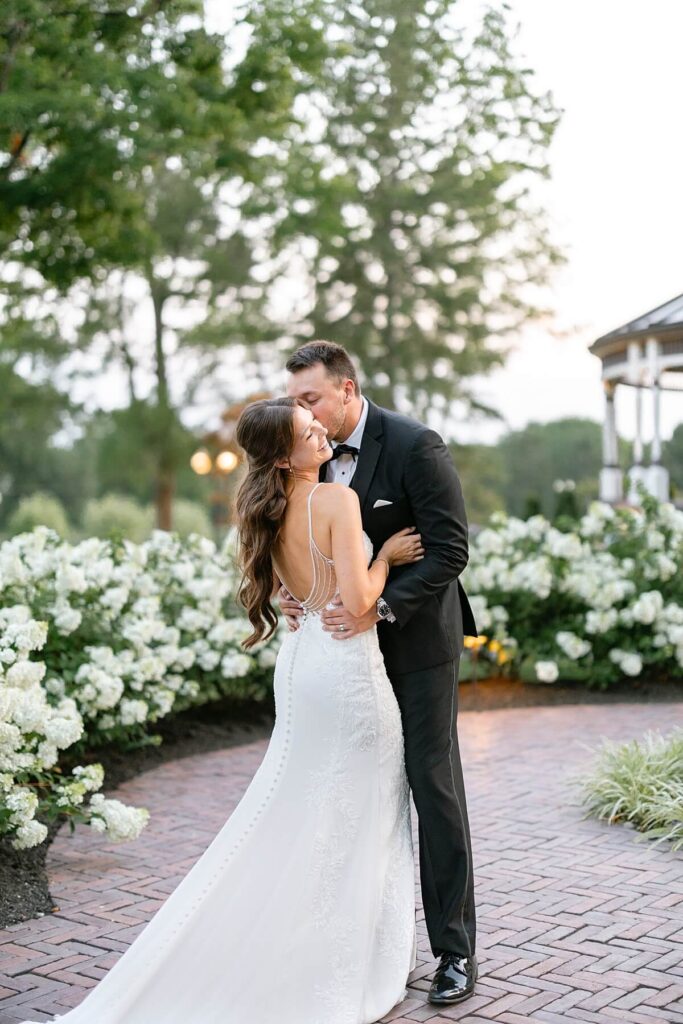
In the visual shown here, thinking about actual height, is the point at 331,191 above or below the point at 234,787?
above

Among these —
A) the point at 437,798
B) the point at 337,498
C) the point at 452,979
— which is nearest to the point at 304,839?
the point at 437,798

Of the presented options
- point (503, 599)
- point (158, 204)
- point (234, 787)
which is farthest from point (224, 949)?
point (158, 204)

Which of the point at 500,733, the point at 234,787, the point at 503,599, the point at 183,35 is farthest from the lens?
the point at 183,35

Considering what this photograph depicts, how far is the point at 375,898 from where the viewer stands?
370 cm

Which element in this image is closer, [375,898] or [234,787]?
[375,898]

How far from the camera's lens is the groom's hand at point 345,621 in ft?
12.2

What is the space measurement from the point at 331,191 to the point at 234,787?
58.4 ft

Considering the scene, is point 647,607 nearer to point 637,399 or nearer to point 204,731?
point 204,731

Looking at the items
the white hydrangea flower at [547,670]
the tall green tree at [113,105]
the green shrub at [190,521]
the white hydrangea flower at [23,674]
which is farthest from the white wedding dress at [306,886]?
the green shrub at [190,521]

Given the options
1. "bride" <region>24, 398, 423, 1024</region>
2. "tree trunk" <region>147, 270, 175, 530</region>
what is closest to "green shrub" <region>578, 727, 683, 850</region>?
"bride" <region>24, 398, 423, 1024</region>

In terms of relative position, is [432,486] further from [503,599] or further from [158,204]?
[158,204]

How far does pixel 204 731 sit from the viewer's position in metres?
8.27

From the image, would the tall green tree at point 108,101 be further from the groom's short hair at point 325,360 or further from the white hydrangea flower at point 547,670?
the groom's short hair at point 325,360

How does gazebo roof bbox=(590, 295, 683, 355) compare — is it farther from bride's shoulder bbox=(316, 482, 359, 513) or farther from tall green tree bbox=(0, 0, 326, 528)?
bride's shoulder bbox=(316, 482, 359, 513)
